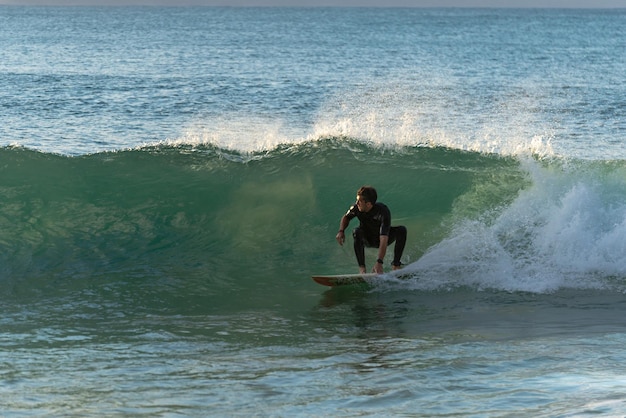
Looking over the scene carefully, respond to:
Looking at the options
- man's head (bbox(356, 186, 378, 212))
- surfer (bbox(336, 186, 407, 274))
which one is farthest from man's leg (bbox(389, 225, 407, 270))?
man's head (bbox(356, 186, 378, 212))

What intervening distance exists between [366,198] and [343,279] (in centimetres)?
96

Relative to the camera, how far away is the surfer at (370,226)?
991 cm

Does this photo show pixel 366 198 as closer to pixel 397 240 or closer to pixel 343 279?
pixel 397 240

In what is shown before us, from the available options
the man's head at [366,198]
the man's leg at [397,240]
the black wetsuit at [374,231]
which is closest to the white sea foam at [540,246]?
the man's leg at [397,240]

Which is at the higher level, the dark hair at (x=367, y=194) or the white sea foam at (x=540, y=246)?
the dark hair at (x=367, y=194)

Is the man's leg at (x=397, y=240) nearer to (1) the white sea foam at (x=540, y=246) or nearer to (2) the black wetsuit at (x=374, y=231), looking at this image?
(2) the black wetsuit at (x=374, y=231)

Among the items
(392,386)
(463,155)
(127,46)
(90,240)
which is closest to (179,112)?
(463,155)

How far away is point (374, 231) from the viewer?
10.1m

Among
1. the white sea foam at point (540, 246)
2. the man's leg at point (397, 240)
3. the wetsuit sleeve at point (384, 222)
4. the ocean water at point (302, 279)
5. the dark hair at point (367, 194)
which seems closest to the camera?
the ocean water at point (302, 279)

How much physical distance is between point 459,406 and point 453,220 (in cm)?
692

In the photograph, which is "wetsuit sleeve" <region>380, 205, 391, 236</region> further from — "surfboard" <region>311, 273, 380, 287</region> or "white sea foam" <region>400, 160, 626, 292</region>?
"white sea foam" <region>400, 160, 626, 292</region>

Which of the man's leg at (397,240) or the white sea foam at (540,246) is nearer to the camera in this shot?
the man's leg at (397,240)

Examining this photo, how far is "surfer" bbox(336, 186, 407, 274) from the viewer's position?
32.5ft

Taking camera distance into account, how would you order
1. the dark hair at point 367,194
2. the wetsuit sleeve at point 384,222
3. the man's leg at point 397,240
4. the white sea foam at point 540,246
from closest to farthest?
the dark hair at point 367,194 < the wetsuit sleeve at point 384,222 < the man's leg at point 397,240 < the white sea foam at point 540,246
